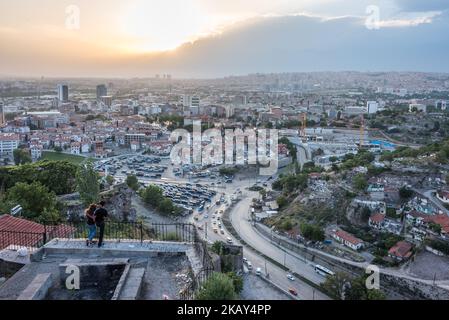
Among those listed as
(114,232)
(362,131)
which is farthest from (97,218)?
(362,131)

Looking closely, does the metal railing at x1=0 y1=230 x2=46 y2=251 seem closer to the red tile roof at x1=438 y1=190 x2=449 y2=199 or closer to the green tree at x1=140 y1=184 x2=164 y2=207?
the green tree at x1=140 y1=184 x2=164 y2=207

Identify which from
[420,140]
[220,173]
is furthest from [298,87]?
[220,173]

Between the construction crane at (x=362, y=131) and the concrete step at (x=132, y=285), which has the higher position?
the concrete step at (x=132, y=285)

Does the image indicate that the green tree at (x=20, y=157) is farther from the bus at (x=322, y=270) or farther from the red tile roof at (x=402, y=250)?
the red tile roof at (x=402, y=250)

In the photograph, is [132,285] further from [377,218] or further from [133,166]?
[133,166]

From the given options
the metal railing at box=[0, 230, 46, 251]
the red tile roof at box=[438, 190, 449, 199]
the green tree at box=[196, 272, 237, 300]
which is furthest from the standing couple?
the red tile roof at box=[438, 190, 449, 199]

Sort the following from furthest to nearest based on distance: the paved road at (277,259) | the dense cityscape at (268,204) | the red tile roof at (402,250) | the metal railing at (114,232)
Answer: the red tile roof at (402,250) < the paved road at (277,259) < the dense cityscape at (268,204) < the metal railing at (114,232)

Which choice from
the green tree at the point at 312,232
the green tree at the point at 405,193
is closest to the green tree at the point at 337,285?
the green tree at the point at 312,232
